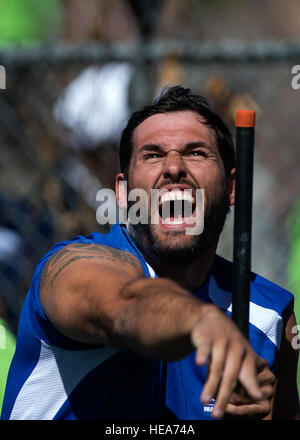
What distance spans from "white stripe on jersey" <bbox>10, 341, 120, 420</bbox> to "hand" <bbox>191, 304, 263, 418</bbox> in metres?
0.94

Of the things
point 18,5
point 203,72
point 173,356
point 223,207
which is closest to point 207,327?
point 173,356

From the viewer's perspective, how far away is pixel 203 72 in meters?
5.89

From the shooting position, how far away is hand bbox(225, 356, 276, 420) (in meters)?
2.20

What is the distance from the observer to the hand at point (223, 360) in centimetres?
170

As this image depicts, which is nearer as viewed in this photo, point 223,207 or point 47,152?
point 223,207

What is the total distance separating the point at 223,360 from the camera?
5.61ft

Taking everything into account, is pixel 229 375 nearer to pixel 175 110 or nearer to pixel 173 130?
pixel 173 130

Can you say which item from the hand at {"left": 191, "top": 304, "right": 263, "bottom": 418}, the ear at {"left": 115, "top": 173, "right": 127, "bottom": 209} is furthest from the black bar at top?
the ear at {"left": 115, "top": 173, "right": 127, "bottom": 209}

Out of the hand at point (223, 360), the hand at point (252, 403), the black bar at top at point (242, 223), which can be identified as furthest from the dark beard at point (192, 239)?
the hand at point (223, 360)

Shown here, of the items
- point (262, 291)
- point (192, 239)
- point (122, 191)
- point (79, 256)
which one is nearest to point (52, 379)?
point (79, 256)

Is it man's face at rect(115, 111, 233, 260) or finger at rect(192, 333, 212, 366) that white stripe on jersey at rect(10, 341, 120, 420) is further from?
finger at rect(192, 333, 212, 366)

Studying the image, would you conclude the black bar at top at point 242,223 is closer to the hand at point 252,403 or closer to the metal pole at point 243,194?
the metal pole at point 243,194

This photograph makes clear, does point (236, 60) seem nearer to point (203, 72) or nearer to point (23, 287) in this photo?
point (203, 72)
